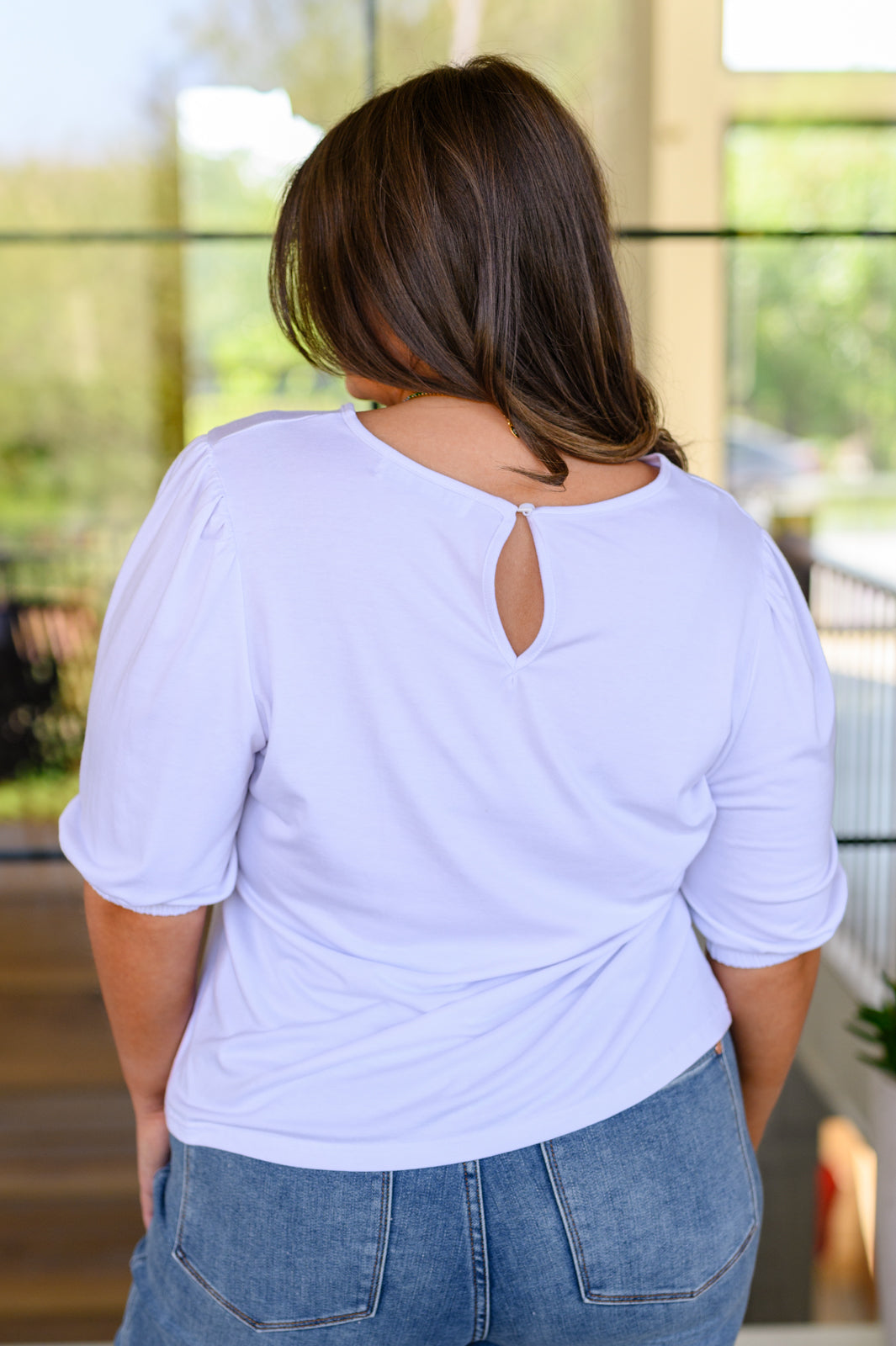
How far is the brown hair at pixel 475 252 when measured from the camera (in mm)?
659

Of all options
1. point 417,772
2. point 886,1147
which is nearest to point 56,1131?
point 886,1147

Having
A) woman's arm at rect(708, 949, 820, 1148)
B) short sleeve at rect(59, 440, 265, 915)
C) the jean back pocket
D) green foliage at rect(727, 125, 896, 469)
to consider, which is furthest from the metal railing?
short sleeve at rect(59, 440, 265, 915)

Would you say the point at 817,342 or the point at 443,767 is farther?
the point at 817,342

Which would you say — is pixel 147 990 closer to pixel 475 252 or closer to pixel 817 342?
pixel 475 252

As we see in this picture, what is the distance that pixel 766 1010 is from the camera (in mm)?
892

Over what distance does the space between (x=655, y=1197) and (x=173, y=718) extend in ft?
1.38

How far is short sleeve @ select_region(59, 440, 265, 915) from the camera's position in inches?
25.0

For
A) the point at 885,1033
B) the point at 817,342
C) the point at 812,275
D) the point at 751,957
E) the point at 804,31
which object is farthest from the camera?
the point at 817,342

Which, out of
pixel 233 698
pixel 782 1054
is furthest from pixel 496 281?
pixel 782 1054

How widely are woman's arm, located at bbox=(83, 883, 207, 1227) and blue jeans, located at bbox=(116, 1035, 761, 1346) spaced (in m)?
0.10

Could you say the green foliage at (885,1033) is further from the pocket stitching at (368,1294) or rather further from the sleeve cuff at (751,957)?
the pocket stitching at (368,1294)

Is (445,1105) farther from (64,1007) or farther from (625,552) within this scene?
(64,1007)

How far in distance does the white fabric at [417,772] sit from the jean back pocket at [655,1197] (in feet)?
0.07

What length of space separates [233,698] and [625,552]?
0.81 ft
